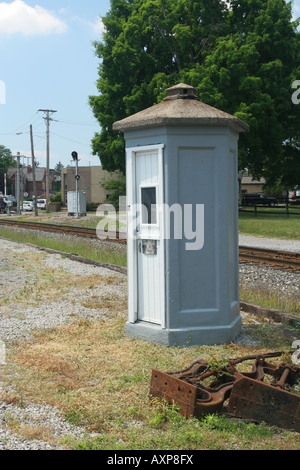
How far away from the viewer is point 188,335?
5836 millimetres

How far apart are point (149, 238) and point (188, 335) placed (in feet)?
4.01

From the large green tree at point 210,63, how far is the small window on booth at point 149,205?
2161 centimetres

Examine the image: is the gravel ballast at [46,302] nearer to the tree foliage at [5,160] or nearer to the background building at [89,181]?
the background building at [89,181]

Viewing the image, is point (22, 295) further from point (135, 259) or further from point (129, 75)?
point (129, 75)

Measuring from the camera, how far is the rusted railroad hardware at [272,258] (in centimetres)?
1111

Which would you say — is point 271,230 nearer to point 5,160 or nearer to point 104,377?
point 104,377

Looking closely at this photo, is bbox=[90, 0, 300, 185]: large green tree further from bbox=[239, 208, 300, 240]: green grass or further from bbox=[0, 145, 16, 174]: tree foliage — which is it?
bbox=[0, 145, 16, 174]: tree foliage

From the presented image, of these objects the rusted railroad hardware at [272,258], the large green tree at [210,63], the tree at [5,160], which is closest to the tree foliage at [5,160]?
the tree at [5,160]

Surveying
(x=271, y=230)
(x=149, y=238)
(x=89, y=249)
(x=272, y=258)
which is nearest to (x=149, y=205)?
(x=149, y=238)

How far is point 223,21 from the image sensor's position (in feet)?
105

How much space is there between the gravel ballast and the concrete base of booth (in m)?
1.48

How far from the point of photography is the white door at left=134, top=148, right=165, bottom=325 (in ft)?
19.4

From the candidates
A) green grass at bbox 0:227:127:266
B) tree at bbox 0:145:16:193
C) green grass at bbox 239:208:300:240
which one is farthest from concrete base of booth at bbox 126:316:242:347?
tree at bbox 0:145:16:193
